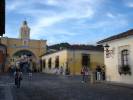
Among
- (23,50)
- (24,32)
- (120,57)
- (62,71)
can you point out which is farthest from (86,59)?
(24,32)


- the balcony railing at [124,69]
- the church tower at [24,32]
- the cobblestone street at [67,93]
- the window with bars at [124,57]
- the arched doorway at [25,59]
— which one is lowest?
the cobblestone street at [67,93]

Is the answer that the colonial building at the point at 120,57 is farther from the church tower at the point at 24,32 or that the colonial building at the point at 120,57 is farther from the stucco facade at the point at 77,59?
the church tower at the point at 24,32

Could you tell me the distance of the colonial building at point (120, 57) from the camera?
2867 centimetres

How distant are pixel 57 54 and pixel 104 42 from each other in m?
26.1

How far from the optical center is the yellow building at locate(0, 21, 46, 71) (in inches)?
2781

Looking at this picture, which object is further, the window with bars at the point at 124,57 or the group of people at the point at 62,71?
the group of people at the point at 62,71

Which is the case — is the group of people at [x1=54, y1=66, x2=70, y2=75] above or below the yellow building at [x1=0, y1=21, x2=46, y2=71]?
below

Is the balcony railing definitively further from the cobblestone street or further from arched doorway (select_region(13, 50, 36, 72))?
arched doorway (select_region(13, 50, 36, 72))

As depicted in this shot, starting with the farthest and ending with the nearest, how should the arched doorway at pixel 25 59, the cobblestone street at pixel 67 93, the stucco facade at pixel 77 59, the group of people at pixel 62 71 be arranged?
the arched doorway at pixel 25 59 < the stucco facade at pixel 77 59 < the group of people at pixel 62 71 < the cobblestone street at pixel 67 93

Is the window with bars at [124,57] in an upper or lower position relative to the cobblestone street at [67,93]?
upper

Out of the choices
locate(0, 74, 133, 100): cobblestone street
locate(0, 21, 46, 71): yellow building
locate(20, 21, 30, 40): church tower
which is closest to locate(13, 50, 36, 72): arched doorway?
locate(0, 21, 46, 71): yellow building

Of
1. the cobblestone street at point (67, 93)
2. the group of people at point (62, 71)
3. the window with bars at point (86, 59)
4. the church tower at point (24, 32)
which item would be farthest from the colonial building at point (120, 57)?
the church tower at point (24, 32)

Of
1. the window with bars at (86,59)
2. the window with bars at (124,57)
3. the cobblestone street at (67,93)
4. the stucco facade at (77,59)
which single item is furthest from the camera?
the window with bars at (86,59)

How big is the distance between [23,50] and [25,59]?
2306mm
